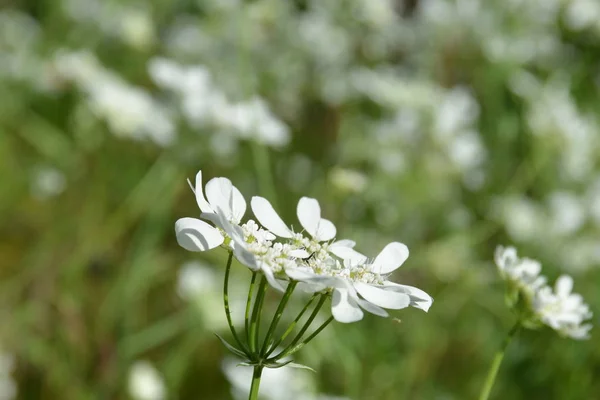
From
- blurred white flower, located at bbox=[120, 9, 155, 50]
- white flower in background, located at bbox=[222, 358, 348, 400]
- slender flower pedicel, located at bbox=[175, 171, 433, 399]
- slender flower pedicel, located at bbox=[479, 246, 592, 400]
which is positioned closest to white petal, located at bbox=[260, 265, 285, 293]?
slender flower pedicel, located at bbox=[175, 171, 433, 399]

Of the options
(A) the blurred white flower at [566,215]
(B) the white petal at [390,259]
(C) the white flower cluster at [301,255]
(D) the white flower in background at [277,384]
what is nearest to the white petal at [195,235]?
(C) the white flower cluster at [301,255]

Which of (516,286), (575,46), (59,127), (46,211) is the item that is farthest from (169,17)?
(516,286)

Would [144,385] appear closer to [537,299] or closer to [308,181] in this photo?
[537,299]

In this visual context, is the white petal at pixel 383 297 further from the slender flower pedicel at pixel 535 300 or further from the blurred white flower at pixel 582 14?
the blurred white flower at pixel 582 14

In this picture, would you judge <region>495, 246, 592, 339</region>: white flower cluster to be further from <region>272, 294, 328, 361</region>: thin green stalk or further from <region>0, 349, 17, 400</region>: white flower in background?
<region>0, 349, 17, 400</region>: white flower in background

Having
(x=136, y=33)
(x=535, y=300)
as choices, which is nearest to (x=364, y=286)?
(x=535, y=300)

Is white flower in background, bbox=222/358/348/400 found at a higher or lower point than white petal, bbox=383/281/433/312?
higher
